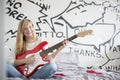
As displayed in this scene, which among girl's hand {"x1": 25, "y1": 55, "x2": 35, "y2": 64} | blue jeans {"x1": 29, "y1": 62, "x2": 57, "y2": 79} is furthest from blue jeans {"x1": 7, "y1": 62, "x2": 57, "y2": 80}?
girl's hand {"x1": 25, "y1": 55, "x2": 35, "y2": 64}

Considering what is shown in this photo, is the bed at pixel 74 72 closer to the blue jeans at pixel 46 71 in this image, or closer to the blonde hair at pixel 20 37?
the blue jeans at pixel 46 71

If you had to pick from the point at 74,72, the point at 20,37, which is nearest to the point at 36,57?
the point at 20,37

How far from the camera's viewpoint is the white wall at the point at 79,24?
192 centimetres

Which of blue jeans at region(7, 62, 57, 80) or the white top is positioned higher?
the white top

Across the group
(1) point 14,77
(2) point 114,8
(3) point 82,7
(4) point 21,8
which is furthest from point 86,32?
(1) point 14,77

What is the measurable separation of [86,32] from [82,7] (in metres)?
0.25

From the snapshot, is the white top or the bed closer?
the bed

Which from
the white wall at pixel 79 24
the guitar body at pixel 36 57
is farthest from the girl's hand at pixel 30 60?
the white wall at pixel 79 24

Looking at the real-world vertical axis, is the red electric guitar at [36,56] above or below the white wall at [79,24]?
below

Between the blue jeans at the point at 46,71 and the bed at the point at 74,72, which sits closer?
the bed at the point at 74,72

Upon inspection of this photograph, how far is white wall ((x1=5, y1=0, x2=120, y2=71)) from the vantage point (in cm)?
192

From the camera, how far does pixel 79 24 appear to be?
1994mm

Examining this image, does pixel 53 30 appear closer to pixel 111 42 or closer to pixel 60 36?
pixel 60 36

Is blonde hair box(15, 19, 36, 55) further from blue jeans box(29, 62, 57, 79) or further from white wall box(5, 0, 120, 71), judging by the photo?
blue jeans box(29, 62, 57, 79)
